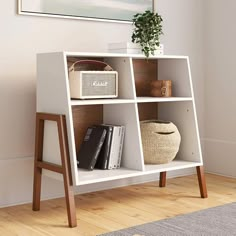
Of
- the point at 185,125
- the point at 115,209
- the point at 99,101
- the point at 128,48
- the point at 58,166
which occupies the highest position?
the point at 128,48

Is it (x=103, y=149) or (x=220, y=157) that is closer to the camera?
(x=103, y=149)

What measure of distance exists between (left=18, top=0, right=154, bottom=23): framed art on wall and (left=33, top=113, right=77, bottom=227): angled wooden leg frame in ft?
1.89

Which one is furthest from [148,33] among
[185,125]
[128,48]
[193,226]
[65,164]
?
[193,226]

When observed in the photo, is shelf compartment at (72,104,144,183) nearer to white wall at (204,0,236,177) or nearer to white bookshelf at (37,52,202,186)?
white bookshelf at (37,52,202,186)

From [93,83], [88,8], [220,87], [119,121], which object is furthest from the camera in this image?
[220,87]

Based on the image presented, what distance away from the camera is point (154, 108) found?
2.85 m

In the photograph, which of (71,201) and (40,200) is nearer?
(71,201)

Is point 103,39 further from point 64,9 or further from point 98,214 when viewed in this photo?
point 98,214

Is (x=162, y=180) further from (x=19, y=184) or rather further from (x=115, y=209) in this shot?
(x=19, y=184)

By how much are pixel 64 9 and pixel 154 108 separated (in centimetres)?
82

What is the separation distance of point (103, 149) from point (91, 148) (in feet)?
0.21

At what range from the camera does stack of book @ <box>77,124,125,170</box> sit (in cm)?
233

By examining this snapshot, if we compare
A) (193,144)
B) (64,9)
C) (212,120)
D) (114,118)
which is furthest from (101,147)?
(212,120)

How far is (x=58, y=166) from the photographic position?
213cm
